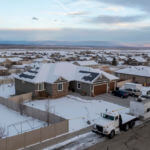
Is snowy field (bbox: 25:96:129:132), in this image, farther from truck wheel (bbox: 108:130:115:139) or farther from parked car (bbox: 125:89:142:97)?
parked car (bbox: 125:89:142:97)

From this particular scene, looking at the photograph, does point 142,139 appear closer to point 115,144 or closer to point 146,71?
point 115,144

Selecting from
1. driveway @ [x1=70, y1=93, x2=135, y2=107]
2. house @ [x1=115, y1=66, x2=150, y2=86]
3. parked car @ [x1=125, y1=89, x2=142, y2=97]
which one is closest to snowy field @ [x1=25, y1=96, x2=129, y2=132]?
driveway @ [x1=70, y1=93, x2=135, y2=107]

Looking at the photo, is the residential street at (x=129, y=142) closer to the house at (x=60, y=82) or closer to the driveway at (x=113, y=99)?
the driveway at (x=113, y=99)

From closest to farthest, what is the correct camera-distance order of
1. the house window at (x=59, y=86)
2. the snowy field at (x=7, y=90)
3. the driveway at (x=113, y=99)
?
1. the driveway at (x=113, y=99)
2. the house window at (x=59, y=86)
3. the snowy field at (x=7, y=90)

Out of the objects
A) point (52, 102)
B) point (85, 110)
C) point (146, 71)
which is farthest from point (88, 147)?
point (146, 71)

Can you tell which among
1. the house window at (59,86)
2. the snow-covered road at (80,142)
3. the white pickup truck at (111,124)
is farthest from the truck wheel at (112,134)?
the house window at (59,86)

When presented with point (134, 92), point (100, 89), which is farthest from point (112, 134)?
point (134, 92)

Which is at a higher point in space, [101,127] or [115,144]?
[101,127]
